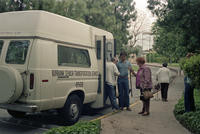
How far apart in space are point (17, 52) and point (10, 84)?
784mm

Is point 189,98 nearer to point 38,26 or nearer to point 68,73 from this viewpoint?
point 68,73

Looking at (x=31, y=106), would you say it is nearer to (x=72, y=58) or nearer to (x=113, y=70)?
(x=72, y=58)

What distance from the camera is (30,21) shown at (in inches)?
213

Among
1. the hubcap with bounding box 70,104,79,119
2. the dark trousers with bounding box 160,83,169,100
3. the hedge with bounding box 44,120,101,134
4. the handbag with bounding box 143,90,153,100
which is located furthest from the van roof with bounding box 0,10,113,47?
the dark trousers with bounding box 160,83,169,100

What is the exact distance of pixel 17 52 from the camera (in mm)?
5457

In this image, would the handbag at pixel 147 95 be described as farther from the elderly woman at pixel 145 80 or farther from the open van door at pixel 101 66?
the open van door at pixel 101 66

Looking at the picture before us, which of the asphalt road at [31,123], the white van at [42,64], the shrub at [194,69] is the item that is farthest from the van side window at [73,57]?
the shrub at [194,69]

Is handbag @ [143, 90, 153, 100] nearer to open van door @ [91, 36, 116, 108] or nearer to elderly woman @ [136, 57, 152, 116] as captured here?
elderly woman @ [136, 57, 152, 116]

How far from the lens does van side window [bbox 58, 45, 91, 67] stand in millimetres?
5898

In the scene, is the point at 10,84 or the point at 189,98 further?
the point at 189,98

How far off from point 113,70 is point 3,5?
963cm

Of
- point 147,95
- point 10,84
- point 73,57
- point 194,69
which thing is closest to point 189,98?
point 147,95

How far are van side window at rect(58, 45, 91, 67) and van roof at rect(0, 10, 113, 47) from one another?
24cm

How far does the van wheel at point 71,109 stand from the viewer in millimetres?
6031
